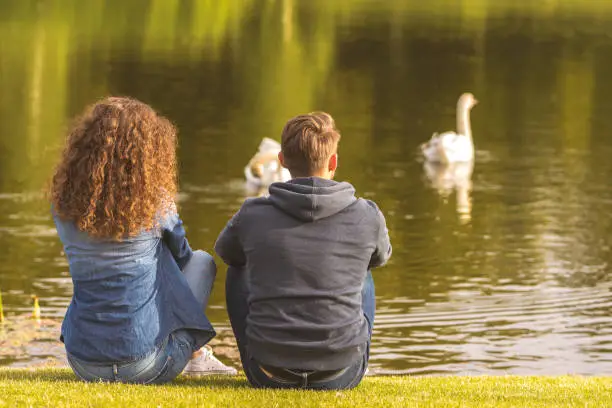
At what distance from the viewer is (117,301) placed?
6.83 meters

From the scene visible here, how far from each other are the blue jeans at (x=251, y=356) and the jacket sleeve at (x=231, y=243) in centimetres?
9

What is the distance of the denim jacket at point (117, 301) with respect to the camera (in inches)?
269

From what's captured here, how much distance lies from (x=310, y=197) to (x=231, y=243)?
1.60 feet

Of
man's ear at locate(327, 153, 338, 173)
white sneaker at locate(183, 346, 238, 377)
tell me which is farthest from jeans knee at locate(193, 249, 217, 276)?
man's ear at locate(327, 153, 338, 173)

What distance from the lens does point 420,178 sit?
2252cm

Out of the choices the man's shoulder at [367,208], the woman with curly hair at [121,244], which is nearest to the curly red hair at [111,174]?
the woman with curly hair at [121,244]

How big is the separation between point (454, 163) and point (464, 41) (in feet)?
85.4

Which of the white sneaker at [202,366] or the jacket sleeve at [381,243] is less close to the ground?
the jacket sleeve at [381,243]

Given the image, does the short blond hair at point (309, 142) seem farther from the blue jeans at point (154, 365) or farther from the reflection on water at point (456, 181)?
the reflection on water at point (456, 181)

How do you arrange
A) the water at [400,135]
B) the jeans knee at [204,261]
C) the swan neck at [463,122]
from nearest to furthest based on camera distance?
the jeans knee at [204,261]
the water at [400,135]
the swan neck at [463,122]

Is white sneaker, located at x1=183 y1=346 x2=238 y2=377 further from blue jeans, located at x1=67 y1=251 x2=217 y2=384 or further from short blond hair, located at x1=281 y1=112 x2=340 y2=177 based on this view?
short blond hair, located at x1=281 y1=112 x2=340 y2=177

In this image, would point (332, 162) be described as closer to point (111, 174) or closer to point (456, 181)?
point (111, 174)

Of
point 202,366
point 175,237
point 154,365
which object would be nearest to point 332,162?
point 175,237

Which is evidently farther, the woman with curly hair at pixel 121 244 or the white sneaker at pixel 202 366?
the white sneaker at pixel 202 366
